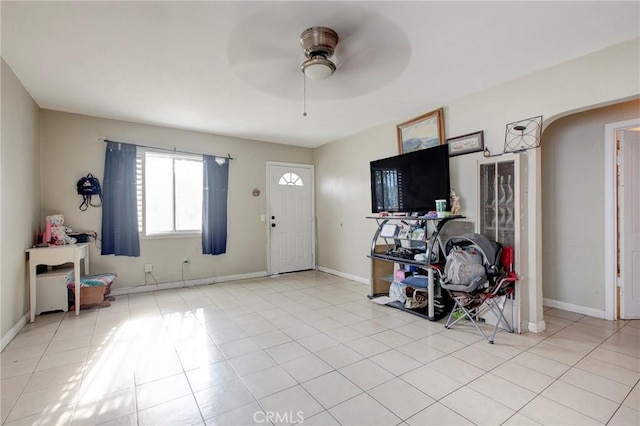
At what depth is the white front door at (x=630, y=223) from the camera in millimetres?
3076

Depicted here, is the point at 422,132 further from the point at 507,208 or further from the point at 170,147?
the point at 170,147

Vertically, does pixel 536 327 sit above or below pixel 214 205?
below

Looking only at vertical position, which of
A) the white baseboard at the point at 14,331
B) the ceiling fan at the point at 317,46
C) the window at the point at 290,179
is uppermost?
the ceiling fan at the point at 317,46

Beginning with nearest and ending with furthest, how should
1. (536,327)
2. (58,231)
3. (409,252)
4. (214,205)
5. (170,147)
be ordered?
(536,327)
(58,231)
(409,252)
(170,147)
(214,205)

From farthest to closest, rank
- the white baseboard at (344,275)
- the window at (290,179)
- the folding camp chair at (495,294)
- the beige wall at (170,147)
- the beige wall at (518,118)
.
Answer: the window at (290,179) < the white baseboard at (344,275) < the beige wall at (170,147) < the folding camp chair at (495,294) < the beige wall at (518,118)

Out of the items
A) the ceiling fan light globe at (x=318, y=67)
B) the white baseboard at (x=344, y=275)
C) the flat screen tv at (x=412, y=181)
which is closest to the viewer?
the ceiling fan light globe at (x=318, y=67)

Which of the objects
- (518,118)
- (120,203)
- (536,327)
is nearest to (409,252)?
(536,327)

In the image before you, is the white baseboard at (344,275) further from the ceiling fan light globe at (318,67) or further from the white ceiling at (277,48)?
the ceiling fan light globe at (318,67)

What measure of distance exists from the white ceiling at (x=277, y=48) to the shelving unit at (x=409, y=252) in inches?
57.8

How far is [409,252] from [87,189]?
14.1 ft

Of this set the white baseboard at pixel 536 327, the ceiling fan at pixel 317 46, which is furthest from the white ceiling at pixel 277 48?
the white baseboard at pixel 536 327

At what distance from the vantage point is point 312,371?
A: 7.13 ft

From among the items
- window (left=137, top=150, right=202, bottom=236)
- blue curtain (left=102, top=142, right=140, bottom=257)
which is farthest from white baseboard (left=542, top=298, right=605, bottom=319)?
blue curtain (left=102, top=142, right=140, bottom=257)

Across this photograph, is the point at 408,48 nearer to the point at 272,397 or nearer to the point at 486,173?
the point at 486,173
